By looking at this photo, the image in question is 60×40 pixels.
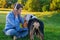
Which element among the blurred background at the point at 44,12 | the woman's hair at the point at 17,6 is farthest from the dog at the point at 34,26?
the woman's hair at the point at 17,6

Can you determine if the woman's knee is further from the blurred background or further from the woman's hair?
the woman's hair

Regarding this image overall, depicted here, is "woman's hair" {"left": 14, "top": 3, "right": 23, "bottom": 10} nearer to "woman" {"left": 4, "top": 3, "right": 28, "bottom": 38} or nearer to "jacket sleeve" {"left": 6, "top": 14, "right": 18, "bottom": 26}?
"woman" {"left": 4, "top": 3, "right": 28, "bottom": 38}

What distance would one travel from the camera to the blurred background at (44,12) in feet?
11.2

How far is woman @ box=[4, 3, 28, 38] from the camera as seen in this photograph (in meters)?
3.37

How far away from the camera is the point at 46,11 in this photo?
351 cm

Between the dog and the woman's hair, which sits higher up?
the woman's hair

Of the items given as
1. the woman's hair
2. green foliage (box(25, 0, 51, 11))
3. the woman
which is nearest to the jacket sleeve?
the woman

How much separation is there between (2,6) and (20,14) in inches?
11.3

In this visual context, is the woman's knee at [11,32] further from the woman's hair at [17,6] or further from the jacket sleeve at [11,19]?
the woman's hair at [17,6]

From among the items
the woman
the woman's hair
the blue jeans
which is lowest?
the blue jeans

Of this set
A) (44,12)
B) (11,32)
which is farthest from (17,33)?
(44,12)

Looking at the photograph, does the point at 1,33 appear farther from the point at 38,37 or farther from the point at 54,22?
the point at 54,22

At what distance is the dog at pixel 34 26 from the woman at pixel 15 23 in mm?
63

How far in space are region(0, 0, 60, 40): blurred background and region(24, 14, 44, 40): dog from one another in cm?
4
